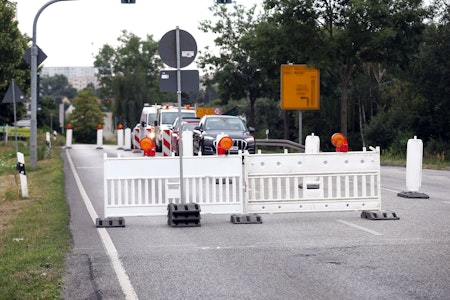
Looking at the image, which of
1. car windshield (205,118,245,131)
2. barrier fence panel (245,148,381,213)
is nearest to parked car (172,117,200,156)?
car windshield (205,118,245,131)

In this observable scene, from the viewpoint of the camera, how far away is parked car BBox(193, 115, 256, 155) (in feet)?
93.1

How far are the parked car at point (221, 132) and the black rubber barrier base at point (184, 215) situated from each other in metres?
13.8

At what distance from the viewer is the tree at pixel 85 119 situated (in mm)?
134375

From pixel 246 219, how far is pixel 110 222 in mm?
2100

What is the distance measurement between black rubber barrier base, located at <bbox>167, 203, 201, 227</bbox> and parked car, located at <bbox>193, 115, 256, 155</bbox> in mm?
13811

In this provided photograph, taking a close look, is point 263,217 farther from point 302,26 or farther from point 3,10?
point 3,10

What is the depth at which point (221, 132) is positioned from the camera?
95.8 ft

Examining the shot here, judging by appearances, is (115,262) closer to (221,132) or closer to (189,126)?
(221,132)

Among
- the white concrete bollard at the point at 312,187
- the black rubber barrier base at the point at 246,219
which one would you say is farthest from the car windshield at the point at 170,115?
the black rubber barrier base at the point at 246,219

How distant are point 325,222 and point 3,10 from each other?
117 ft

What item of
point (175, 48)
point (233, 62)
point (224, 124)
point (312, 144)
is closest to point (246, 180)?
point (175, 48)

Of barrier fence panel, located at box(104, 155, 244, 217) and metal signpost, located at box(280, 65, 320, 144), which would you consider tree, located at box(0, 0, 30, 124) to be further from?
barrier fence panel, located at box(104, 155, 244, 217)

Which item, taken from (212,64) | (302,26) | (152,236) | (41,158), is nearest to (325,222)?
(152,236)

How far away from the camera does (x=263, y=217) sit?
15078 millimetres
